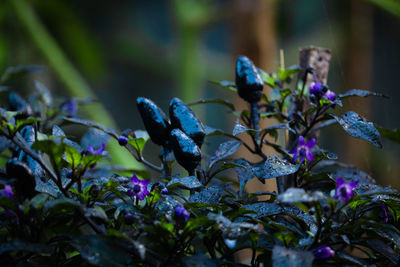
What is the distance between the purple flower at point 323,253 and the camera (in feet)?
1.51

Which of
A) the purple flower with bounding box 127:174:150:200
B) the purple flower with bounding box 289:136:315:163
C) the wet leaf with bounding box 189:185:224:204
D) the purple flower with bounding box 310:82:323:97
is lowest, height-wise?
the wet leaf with bounding box 189:185:224:204

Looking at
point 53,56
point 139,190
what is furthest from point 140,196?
point 53,56

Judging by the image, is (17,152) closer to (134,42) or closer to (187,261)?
(187,261)

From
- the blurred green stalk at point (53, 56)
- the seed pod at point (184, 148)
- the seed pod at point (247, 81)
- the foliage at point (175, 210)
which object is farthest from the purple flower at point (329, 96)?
the blurred green stalk at point (53, 56)

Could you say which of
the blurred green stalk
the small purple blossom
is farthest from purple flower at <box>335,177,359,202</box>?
the blurred green stalk

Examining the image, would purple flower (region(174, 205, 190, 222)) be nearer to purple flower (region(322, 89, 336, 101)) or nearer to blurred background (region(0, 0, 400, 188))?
purple flower (region(322, 89, 336, 101))

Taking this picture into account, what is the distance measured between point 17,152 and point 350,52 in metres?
2.20

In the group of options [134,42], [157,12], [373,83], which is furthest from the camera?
[157,12]

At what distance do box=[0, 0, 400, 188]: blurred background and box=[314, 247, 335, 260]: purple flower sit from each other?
48 centimetres

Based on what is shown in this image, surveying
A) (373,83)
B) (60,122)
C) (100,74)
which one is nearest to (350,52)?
(373,83)

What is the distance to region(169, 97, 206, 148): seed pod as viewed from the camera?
2.00 ft

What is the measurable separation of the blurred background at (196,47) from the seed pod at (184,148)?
1.47ft

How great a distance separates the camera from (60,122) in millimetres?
767

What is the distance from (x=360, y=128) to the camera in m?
0.56
